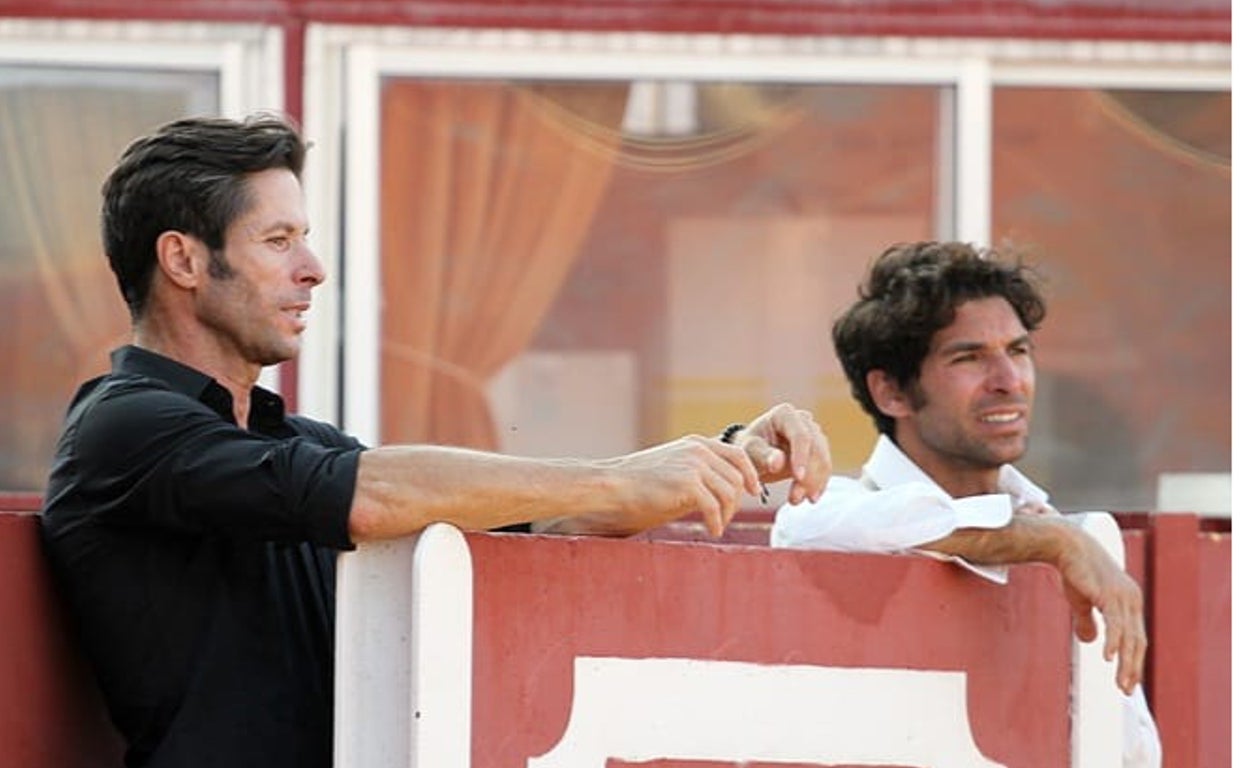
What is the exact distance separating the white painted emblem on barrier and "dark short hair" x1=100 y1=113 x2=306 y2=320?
0.80 meters

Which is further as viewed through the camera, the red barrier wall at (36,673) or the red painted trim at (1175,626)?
the red painted trim at (1175,626)

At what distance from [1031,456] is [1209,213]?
2.34 feet

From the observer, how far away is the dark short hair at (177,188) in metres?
4.38

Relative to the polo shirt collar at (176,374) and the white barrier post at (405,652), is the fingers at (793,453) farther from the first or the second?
the polo shirt collar at (176,374)

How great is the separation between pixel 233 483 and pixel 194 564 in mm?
203

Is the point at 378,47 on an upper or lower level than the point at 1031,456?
upper

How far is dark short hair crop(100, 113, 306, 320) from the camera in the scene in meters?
4.38

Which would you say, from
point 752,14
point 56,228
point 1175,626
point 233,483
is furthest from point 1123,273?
point 233,483

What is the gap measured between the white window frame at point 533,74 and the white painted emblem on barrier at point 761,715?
8.94ft

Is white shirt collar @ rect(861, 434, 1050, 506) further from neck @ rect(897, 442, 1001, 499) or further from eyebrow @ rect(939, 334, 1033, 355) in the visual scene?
eyebrow @ rect(939, 334, 1033, 355)

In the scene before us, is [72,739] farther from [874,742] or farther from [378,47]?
[378,47]

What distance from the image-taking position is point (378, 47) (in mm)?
7094

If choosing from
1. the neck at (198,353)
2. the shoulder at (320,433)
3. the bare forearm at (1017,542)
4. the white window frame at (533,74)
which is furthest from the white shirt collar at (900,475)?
the white window frame at (533,74)

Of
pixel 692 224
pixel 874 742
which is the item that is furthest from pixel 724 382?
pixel 874 742
